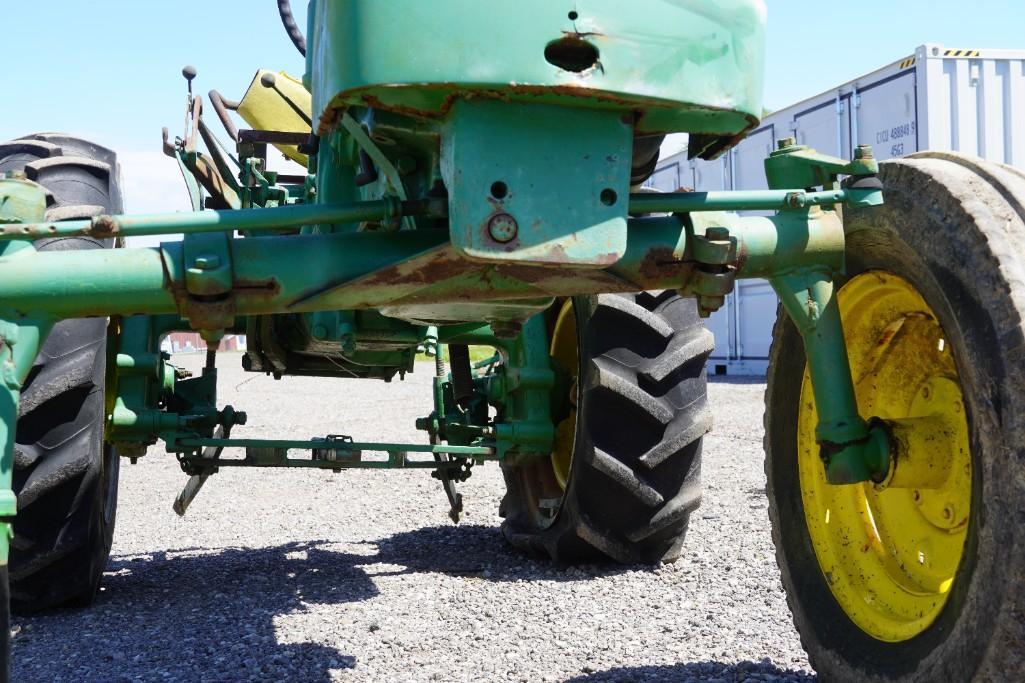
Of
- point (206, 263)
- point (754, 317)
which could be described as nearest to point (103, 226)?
point (206, 263)

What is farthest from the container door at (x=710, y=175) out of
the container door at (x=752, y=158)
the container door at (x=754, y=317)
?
the container door at (x=754, y=317)

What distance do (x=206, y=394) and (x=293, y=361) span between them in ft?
1.33

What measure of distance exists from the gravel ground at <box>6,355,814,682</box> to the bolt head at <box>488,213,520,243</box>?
1498 millimetres

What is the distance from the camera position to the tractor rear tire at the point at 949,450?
79.4 inches

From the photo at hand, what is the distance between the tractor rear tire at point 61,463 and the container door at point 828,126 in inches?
387

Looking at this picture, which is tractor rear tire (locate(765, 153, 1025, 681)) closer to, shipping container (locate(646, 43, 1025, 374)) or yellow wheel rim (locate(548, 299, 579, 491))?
yellow wheel rim (locate(548, 299, 579, 491))

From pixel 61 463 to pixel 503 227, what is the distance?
245 cm

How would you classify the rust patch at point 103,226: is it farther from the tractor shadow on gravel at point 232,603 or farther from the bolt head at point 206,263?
the tractor shadow on gravel at point 232,603

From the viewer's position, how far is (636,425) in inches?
168

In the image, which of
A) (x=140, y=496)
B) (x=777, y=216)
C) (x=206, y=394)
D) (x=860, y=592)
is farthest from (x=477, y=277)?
(x=140, y=496)

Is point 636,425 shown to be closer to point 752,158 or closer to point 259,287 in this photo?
point 259,287

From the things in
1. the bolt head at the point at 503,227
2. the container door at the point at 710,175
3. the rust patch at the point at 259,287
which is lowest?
the rust patch at the point at 259,287

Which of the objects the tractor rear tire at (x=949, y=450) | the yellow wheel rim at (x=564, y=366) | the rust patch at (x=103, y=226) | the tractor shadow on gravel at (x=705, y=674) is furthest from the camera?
the yellow wheel rim at (x=564, y=366)

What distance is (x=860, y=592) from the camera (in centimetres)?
268
